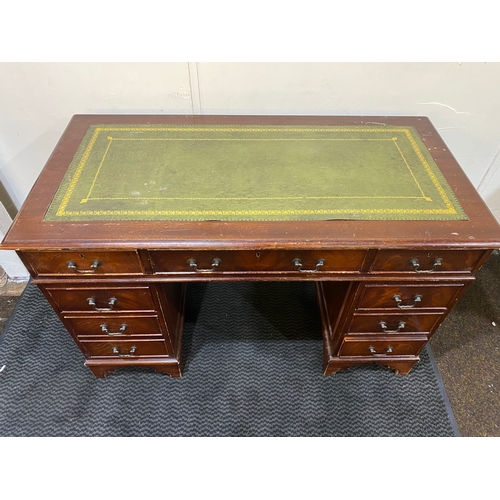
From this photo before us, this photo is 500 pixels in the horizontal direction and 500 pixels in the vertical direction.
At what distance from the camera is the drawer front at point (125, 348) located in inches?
59.4

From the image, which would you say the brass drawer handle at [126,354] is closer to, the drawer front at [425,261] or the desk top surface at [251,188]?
the desk top surface at [251,188]

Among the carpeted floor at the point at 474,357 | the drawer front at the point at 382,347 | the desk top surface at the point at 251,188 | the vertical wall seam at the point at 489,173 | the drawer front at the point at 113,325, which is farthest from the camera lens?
the vertical wall seam at the point at 489,173

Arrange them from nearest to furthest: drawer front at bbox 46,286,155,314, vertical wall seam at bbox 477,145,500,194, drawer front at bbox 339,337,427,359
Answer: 1. drawer front at bbox 46,286,155,314
2. drawer front at bbox 339,337,427,359
3. vertical wall seam at bbox 477,145,500,194

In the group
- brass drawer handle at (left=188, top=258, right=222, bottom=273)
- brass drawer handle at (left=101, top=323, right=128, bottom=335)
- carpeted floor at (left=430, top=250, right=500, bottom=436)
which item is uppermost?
brass drawer handle at (left=188, top=258, right=222, bottom=273)

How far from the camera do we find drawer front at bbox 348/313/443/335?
1400 mm

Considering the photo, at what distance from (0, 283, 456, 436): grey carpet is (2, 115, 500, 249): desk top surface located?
91 centimetres

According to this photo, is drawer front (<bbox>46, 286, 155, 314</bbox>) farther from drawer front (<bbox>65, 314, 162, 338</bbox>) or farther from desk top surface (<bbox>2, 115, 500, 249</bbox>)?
desk top surface (<bbox>2, 115, 500, 249</bbox>)

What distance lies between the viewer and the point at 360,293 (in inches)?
50.9

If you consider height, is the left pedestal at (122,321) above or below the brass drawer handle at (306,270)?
below

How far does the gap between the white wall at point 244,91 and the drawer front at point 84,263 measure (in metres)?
0.82

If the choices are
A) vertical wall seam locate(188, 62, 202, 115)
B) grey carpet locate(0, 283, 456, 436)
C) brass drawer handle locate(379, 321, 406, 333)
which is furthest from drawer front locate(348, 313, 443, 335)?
vertical wall seam locate(188, 62, 202, 115)

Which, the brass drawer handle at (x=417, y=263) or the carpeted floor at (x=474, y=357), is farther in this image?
the carpeted floor at (x=474, y=357)

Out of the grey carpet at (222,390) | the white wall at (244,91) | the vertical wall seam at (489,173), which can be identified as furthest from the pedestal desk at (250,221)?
the vertical wall seam at (489,173)

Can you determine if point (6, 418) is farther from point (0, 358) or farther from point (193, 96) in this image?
point (193, 96)
